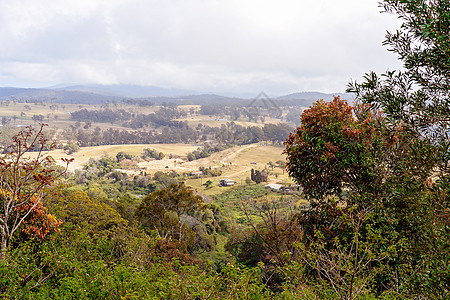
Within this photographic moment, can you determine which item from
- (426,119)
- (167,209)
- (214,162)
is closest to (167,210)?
(167,209)

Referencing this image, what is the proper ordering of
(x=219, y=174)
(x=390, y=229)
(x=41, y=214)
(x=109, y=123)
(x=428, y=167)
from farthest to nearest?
(x=109, y=123), (x=219, y=174), (x=41, y=214), (x=390, y=229), (x=428, y=167)

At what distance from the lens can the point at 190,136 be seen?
111 m

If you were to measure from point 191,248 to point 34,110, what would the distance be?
6551 inches

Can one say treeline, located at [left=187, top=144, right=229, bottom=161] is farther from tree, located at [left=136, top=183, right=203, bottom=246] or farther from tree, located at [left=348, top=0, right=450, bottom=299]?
tree, located at [left=348, top=0, right=450, bottom=299]

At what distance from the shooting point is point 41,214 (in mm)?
5809

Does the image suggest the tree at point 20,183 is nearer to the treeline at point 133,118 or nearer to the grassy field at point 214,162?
the grassy field at point 214,162

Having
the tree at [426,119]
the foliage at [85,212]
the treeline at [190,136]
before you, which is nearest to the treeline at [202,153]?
the treeline at [190,136]

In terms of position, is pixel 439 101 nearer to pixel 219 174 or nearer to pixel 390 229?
pixel 390 229

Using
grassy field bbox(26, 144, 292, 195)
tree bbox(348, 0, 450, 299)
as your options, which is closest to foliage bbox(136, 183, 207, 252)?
tree bbox(348, 0, 450, 299)

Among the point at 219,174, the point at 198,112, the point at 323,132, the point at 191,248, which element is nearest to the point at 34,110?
the point at 198,112

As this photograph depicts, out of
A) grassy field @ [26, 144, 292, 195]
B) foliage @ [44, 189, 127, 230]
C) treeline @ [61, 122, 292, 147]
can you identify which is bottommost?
grassy field @ [26, 144, 292, 195]

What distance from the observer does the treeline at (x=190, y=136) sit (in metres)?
93.2

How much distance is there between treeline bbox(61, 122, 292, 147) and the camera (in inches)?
3671

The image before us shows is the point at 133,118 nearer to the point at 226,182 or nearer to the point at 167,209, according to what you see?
the point at 226,182
